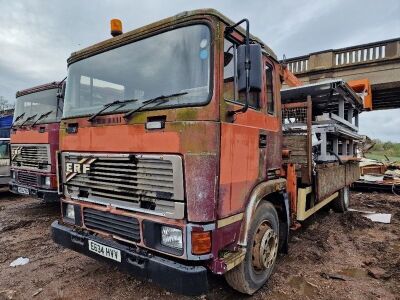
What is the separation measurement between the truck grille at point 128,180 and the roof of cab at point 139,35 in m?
1.10

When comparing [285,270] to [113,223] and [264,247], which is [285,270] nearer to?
[264,247]

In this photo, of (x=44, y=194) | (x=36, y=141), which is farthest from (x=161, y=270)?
(x=36, y=141)

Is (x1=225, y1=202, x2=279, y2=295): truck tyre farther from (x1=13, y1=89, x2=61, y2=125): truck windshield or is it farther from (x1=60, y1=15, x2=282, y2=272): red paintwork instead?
(x1=13, y1=89, x2=61, y2=125): truck windshield

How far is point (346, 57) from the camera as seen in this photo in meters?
13.9

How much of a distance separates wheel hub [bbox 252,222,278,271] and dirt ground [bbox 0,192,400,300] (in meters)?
0.34

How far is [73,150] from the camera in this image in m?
3.14

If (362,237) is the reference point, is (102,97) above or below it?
above

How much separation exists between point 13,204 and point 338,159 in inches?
294

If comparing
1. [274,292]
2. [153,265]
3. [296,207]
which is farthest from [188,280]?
[296,207]

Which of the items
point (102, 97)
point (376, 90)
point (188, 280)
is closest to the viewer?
point (188, 280)

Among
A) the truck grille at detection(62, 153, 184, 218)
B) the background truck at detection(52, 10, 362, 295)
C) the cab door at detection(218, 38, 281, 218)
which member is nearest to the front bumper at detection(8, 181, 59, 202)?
the background truck at detection(52, 10, 362, 295)

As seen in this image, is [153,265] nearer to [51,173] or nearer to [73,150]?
[73,150]

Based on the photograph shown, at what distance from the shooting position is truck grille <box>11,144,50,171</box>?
5.68m

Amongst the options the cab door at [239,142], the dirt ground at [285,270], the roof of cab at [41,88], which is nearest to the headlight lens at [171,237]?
the cab door at [239,142]
